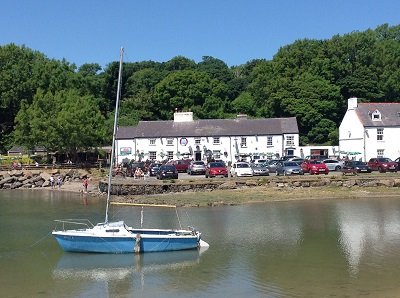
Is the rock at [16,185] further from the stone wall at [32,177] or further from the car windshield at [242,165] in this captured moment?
the car windshield at [242,165]

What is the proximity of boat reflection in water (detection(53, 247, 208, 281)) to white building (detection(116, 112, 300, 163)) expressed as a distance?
4924cm

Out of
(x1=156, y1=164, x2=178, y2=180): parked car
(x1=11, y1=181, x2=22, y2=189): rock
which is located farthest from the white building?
(x1=156, y1=164, x2=178, y2=180): parked car

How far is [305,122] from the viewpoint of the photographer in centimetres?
9212

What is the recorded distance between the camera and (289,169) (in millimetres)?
55969

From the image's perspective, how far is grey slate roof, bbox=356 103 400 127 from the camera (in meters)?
70.8

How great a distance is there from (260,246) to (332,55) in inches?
Answer: 3138

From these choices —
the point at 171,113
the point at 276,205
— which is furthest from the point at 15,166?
the point at 276,205

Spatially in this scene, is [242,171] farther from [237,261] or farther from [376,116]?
[237,261]

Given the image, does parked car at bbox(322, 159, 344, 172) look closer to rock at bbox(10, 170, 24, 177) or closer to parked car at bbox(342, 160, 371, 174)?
parked car at bbox(342, 160, 371, 174)

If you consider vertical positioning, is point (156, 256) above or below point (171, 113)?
below

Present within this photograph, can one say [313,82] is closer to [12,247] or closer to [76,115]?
[76,115]

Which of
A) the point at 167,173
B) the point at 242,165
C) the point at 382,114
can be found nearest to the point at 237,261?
the point at 167,173

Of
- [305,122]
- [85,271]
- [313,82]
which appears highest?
[313,82]

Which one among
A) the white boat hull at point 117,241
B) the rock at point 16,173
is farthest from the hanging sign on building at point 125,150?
the white boat hull at point 117,241
